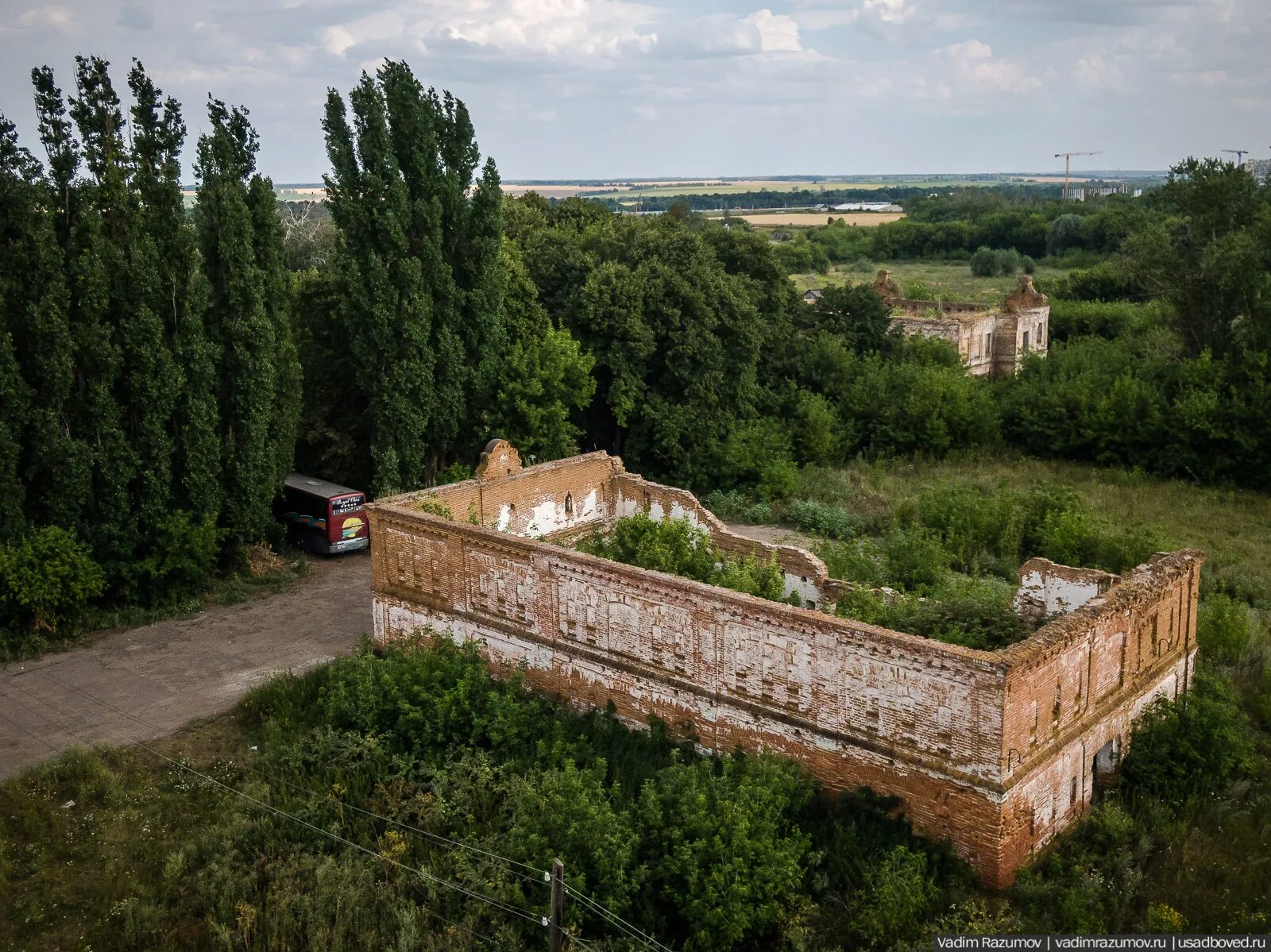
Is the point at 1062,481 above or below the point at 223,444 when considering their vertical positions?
below

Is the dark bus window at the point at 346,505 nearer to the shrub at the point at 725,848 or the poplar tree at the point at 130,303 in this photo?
the poplar tree at the point at 130,303

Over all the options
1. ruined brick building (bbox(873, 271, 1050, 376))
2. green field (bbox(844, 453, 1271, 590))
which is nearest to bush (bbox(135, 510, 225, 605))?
green field (bbox(844, 453, 1271, 590))

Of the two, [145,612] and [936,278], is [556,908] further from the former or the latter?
[936,278]

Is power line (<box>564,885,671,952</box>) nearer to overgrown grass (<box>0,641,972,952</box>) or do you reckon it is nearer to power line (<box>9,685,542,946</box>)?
overgrown grass (<box>0,641,972,952</box>)

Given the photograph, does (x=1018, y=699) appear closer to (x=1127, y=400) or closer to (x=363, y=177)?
(x=363, y=177)

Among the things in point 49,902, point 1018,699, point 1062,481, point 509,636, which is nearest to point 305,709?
point 509,636
